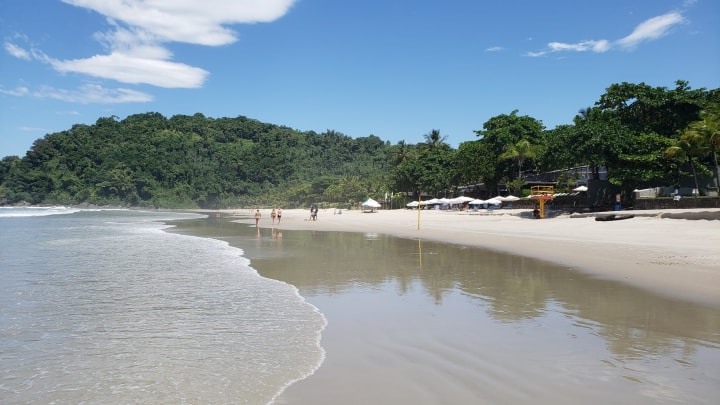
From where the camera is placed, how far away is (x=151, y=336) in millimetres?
7145

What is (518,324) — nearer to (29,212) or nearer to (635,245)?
(635,245)

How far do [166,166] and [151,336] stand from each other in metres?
142

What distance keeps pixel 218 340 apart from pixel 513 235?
21.2m

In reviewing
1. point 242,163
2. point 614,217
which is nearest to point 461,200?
point 614,217

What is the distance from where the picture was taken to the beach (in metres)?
5.01

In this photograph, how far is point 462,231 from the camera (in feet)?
97.8

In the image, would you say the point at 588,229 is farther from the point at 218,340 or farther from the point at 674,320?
the point at 218,340

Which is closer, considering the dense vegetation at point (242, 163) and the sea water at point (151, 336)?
the sea water at point (151, 336)

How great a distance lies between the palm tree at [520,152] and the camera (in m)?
50.9

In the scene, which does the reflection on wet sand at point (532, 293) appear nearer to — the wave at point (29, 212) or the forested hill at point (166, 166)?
the wave at point (29, 212)

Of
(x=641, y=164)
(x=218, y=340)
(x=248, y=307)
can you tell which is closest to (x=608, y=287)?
(x=248, y=307)

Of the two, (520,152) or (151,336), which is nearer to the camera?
(151,336)

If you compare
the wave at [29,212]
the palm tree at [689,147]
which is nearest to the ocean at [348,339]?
the palm tree at [689,147]

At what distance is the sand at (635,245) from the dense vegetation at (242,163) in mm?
12027
